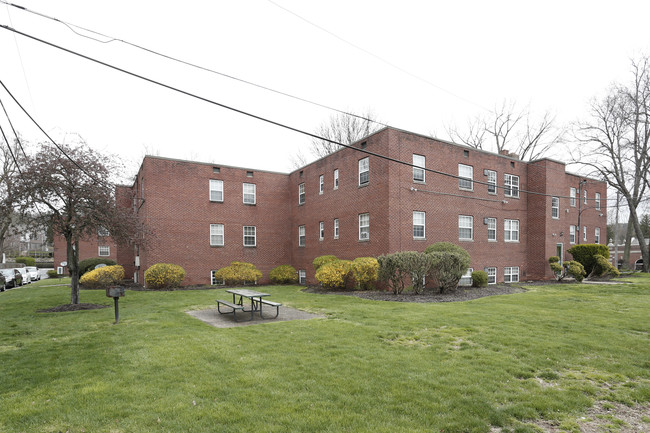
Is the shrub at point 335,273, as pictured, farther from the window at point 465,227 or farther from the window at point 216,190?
the window at point 216,190

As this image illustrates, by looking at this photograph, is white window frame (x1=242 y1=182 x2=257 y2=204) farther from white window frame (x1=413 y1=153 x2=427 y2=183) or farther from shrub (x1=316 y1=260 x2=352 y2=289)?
white window frame (x1=413 y1=153 x2=427 y2=183)

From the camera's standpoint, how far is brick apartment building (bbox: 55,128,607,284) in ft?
61.1

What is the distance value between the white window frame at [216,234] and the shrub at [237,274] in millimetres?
1649

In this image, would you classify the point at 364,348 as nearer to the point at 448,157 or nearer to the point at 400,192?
the point at 400,192

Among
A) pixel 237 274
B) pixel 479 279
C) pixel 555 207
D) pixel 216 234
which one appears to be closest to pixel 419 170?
pixel 479 279

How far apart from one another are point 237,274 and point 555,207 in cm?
2028

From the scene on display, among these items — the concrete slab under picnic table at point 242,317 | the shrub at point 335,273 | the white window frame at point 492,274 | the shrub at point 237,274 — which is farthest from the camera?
the shrub at point 237,274

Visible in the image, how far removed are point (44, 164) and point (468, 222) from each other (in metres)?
19.3

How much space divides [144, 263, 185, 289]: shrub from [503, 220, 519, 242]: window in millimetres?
18940

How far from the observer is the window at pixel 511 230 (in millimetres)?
22719

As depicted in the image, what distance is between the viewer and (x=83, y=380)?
5285mm

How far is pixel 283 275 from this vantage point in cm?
2370

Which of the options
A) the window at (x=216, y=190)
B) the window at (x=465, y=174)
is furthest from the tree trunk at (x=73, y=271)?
the window at (x=465, y=174)

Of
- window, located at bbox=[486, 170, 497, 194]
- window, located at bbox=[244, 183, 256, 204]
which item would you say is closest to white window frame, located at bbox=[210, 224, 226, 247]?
window, located at bbox=[244, 183, 256, 204]
